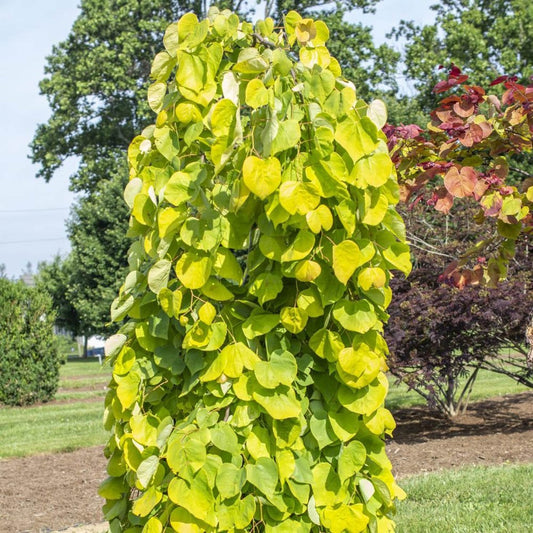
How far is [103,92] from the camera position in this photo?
2550 cm

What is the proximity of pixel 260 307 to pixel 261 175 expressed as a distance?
39 cm

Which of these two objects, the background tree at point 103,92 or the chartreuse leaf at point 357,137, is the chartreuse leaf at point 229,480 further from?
the background tree at point 103,92

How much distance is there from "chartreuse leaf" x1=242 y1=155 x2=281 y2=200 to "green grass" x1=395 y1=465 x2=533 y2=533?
2.79 m

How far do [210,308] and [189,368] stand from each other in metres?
0.18

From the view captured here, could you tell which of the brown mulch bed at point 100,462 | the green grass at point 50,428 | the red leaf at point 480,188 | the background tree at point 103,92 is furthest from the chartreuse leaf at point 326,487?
the background tree at point 103,92

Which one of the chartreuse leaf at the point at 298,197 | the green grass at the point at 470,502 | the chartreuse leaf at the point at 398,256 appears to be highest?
the chartreuse leaf at the point at 298,197

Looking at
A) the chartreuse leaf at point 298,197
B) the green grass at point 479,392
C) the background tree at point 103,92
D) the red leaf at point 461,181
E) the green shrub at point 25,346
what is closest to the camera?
the chartreuse leaf at point 298,197

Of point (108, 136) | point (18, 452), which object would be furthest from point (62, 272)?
point (18, 452)

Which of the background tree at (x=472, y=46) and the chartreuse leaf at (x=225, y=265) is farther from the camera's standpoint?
the background tree at (x=472, y=46)

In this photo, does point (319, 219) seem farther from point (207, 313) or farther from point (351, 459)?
point (351, 459)

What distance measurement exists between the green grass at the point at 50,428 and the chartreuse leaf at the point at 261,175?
23.5 ft

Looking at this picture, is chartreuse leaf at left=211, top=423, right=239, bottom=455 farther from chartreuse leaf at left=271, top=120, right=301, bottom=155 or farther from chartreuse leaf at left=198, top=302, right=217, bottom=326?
chartreuse leaf at left=271, top=120, right=301, bottom=155

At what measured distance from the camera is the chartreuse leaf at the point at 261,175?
1.63 metres

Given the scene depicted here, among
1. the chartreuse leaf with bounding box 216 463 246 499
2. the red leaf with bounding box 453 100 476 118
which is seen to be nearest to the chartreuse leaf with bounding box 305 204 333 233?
the chartreuse leaf with bounding box 216 463 246 499
